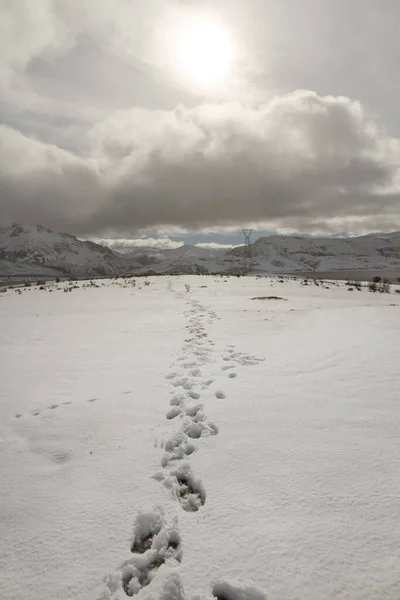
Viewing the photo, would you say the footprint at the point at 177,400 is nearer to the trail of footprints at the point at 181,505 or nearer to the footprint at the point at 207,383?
the trail of footprints at the point at 181,505

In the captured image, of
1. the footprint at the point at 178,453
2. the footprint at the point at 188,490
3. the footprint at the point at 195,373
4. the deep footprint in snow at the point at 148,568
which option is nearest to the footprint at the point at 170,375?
the footprint at the point at 195,373

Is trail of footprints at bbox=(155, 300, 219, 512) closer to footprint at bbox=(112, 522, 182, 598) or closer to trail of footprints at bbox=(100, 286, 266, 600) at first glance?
trail of footprints at bbox=(100, 286, 266, 600)

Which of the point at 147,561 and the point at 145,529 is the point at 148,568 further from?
the point at 145,529

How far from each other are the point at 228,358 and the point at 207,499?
4339 millimetres

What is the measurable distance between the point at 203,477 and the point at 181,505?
0.38m

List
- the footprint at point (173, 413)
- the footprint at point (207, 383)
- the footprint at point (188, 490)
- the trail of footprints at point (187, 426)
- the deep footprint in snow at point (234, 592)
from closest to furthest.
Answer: the deep footprint in snow at point (234, 592), the footprint at point (188, 490), the trail of footprints at point (187, 426), the footprint at point (173, 413), the footprint at point (207, 383)

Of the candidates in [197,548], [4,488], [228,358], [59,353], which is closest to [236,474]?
[197,548]

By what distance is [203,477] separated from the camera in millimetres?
3170

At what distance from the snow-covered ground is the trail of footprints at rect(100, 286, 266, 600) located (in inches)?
0.5

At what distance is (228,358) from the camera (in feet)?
23.4

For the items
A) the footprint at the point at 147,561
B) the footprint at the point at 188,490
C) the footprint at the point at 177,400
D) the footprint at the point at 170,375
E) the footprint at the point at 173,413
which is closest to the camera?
the footprint at the point at 147,561

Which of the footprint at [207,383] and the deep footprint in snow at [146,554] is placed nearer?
the deep footprint in snow at [146,554]

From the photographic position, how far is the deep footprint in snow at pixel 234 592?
2029 millimetres

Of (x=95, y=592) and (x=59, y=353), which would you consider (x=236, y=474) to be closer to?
(x=95, y=592)
